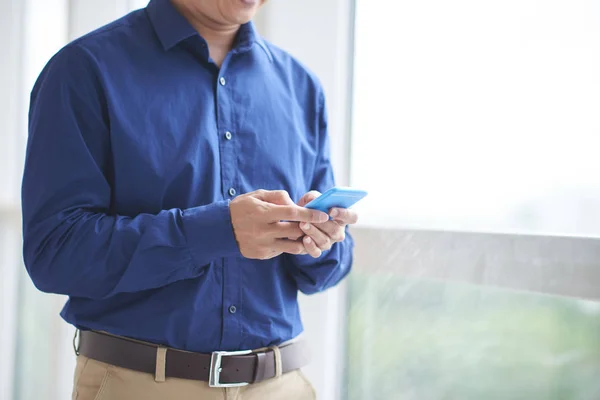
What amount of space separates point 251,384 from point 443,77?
82 centimetres

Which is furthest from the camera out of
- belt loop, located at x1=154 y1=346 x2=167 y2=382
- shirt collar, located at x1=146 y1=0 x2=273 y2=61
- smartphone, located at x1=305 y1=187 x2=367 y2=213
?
shirt collar, located at x1=146 y1=0 x2=273 y2=61

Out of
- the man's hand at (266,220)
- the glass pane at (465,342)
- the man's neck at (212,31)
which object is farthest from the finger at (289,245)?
the glass pane at (465,342)

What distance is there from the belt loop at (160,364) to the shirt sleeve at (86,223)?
0.12 m

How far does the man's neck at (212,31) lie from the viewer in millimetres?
1327

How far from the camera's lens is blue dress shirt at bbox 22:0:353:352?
3.65 ft

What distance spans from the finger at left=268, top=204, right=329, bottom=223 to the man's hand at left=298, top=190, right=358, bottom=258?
0.02m

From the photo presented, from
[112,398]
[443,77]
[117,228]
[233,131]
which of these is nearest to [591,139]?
[443,77]

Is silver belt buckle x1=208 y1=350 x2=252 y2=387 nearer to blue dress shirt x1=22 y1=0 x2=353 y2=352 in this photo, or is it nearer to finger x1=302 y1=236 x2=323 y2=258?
blue dress shirt x1=22 y1=0 x2=353 y2=352

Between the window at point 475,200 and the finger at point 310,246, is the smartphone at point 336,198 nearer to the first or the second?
the finger at point 310,246

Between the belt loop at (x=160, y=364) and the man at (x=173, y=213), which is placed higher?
the man at (x=173, y=213)

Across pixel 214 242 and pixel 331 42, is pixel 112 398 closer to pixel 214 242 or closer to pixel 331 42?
pixel 214 242

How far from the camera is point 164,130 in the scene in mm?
1211

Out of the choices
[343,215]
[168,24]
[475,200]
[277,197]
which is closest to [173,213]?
[277,197]

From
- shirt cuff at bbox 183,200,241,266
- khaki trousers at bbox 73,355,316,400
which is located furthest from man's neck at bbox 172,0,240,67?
khaki trousers at bbox 73,355,316,400
